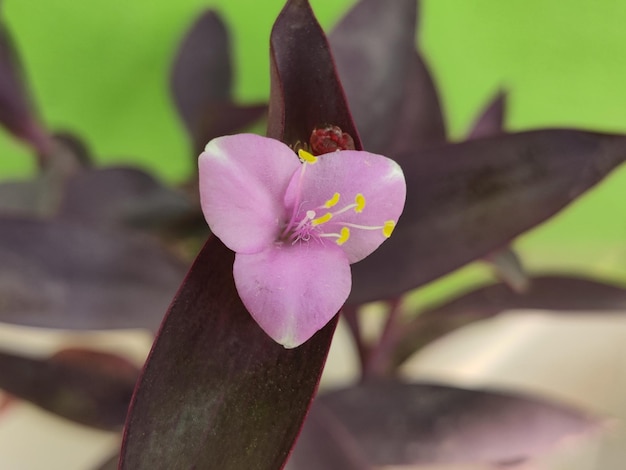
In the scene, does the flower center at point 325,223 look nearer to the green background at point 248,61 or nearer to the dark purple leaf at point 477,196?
the dark purple leaf at point 477,196

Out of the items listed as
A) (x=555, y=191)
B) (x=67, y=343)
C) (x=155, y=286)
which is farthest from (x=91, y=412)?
(x=555, y=191)

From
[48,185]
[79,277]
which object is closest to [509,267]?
[79,277]

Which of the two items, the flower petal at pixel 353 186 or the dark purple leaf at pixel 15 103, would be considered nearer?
the flower petal at pixel 353 186

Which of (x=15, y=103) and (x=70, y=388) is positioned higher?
(x=15, y=103)

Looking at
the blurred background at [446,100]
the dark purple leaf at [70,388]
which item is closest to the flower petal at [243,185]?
the dark purple leaf at [70,388]

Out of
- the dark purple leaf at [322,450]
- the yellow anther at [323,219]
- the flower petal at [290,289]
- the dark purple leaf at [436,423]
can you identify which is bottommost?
the dark purple leaf at [436,423]

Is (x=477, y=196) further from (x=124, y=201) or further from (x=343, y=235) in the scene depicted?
(x=124, y=201)

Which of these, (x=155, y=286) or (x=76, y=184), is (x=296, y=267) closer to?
(x=155, y=286)

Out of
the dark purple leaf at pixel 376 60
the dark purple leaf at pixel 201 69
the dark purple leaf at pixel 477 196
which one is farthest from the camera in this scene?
the dark purple leaf at pixel 201 69
